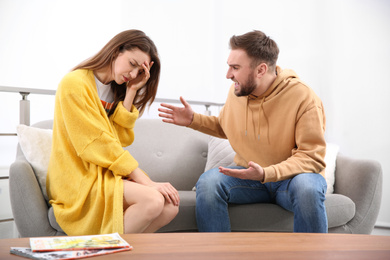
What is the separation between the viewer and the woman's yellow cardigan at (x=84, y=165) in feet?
4.78

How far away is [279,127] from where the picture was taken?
1.81 meters

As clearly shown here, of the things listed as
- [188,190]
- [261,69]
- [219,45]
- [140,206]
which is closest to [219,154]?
[188,190]

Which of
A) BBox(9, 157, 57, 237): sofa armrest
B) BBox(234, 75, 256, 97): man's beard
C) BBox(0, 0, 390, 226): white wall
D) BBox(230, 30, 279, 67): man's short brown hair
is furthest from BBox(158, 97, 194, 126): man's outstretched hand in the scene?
BBox(0, 0, 390, 226): white wall

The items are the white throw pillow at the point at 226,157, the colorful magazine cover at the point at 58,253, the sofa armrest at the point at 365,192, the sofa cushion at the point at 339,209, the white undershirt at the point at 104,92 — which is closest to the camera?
the colorful magazine cover at the point at 58,253

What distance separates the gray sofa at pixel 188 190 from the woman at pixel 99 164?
11 centimetres

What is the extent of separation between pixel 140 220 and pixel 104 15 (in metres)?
2.59

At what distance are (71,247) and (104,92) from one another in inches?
34.8

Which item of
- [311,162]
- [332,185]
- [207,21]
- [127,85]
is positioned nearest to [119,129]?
[127,85]

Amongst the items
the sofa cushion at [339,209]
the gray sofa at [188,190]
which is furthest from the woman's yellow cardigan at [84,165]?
the sofa cushion at [339,209]

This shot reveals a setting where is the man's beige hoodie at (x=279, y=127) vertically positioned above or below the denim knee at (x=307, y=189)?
above

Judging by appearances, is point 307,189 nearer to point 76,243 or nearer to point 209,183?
point 209,183

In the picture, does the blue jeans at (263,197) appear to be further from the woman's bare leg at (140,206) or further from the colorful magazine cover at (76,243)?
the colorful magazine cover at (76,243)

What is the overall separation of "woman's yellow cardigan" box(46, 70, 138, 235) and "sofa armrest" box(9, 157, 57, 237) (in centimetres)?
7

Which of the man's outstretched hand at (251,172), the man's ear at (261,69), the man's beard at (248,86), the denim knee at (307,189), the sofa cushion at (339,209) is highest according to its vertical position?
the man's ear at (261,69)
